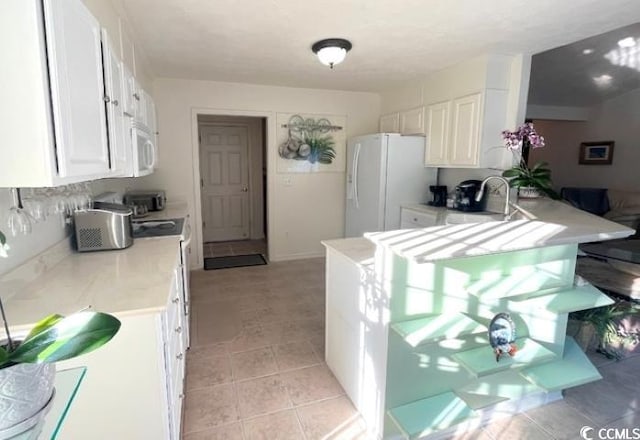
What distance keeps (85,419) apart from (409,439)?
4.46 ft

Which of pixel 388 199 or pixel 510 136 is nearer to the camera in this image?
pixel 510 136

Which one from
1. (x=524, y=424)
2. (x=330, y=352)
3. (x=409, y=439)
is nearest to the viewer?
(x=409, y=439)

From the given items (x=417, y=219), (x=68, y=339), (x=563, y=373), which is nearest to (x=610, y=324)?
(x=563, y=373)

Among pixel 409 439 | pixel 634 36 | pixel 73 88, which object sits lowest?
pixel 409 439

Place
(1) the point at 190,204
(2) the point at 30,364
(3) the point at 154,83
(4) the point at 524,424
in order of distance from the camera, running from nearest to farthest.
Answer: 1. (2) the point at 30,364
2. (4) the point at 524,424
3. (3) the point at 154,83
4. (1) the point at 190,204

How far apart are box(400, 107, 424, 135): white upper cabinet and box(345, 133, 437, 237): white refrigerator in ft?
0.52

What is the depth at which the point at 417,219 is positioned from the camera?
12.5ft

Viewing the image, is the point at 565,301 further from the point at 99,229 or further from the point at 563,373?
the point at 99,229

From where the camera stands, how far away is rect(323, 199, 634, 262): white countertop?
1.46 metres

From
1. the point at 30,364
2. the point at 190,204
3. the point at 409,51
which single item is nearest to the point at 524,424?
the point at 30,364

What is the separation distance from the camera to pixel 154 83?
13.1 ft

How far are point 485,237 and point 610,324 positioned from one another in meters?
1.52

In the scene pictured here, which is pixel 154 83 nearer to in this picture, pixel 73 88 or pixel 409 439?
pixel 73 88

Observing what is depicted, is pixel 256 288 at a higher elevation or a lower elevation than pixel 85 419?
lower
